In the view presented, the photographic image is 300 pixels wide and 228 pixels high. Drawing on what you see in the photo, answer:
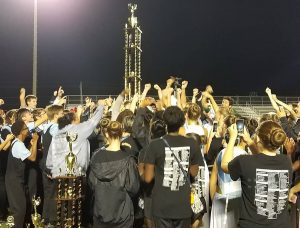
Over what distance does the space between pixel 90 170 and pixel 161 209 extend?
4.83 feet

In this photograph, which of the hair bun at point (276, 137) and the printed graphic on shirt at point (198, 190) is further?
the printed graphic on shirt at point (198, 190)

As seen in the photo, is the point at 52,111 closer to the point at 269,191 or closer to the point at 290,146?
the point at 290,146

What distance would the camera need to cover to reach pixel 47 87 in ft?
96.9

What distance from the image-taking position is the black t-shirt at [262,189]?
13.1ft

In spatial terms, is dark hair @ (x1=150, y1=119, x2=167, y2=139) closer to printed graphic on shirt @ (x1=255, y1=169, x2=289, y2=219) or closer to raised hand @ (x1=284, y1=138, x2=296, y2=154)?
printed graphic on shirt @ (x1=255, y1=169, x2=289, y2=219)

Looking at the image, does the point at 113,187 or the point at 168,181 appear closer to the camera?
the point at 168,181

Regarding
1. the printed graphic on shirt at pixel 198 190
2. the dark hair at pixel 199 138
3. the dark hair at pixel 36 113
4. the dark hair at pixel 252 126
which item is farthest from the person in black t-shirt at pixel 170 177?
the dark hair at pixel 36 113

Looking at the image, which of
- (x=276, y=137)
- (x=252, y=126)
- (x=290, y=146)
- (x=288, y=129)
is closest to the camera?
(x=276, y=137)

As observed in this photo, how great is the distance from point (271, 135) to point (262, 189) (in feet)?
1.78

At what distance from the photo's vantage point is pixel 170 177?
187 inches

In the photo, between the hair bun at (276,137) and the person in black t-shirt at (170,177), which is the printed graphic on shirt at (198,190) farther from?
A: the hair bun at (276,137)

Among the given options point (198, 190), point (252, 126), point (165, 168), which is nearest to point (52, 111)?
point (198, 190)

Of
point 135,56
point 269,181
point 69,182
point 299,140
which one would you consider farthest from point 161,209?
point 135,56

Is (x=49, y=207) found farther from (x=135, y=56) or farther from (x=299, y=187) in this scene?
(x=135, y=56)
